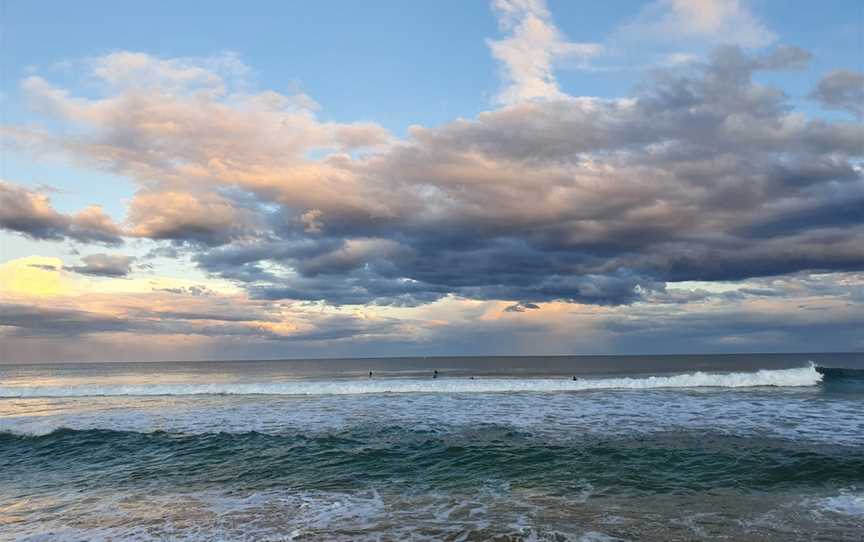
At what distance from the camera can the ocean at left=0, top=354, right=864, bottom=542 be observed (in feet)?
37.7

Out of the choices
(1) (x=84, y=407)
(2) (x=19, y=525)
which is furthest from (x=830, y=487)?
(1) (x=84, y=407)

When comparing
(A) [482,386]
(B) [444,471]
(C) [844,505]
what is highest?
(A) [482,386]

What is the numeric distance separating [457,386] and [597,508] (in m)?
33.1

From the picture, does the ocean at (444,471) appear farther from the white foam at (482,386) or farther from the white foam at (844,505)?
the white foam at (482,386)

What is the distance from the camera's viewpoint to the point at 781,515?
11.8 meters

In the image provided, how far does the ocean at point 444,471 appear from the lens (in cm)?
1148

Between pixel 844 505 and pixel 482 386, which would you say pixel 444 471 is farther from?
pixel 482 386

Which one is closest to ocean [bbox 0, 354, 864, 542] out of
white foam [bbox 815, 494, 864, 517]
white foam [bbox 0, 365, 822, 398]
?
white foam [bbox 815, 494, 864, 517]

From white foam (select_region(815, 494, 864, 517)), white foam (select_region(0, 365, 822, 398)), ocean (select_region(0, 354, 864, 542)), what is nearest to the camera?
ocean (select_region(0, 354, 864, 542))

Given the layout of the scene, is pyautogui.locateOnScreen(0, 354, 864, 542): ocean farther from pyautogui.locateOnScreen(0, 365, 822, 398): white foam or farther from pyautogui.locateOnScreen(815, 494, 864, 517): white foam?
pyautogui.locateOnScreen(0, 365, 822, 398): white foam

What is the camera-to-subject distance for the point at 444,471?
16.7 meters

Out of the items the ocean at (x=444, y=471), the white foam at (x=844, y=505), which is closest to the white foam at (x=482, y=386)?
the ocean at (x=444, y=471)

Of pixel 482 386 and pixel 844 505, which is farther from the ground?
pixel 482 386

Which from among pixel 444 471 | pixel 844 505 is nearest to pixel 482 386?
pixel 444 471
